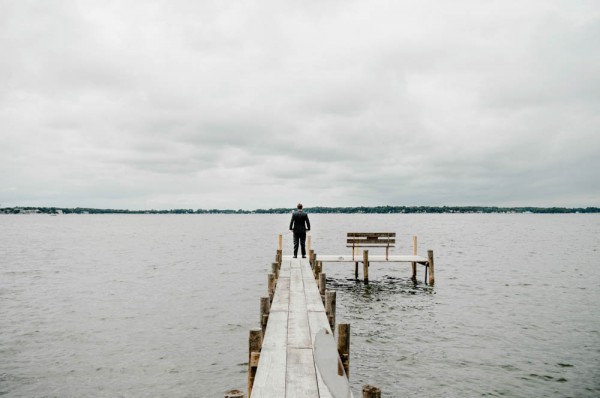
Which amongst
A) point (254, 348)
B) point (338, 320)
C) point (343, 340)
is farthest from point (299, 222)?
point (254, 348)

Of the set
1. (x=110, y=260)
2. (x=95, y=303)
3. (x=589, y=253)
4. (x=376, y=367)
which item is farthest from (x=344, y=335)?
(x=589, y=253)

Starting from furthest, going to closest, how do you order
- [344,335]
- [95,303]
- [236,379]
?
1. [95,303]
2. [236,379]
3. [344,335]

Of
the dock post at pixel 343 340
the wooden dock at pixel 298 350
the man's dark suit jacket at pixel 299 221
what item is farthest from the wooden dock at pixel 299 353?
the man's dark suit jacket at pixel 299 221

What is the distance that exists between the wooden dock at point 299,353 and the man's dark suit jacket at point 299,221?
5.75m

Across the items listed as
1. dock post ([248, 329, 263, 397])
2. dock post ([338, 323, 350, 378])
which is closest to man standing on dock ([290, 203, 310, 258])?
dock post ([338, 323, 350, 378])

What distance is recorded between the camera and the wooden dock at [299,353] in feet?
12.4

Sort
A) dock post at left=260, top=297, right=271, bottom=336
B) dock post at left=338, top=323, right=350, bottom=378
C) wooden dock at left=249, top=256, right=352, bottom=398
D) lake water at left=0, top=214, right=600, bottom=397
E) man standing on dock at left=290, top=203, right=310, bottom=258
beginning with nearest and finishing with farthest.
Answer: wooden dock at left=249, top=256, right=352, bottom=398, dock post at left=338, top=323, right=350, bottom=378, dock post at left=260, top=297, right=271, bottom=336, lake water at left=0, top=214, right=600, bottom=397, man standing on dock at left=290, top=203, right=310, bottom=258

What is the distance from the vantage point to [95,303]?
22203mm

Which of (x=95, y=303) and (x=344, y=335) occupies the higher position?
(x=344, y=335)

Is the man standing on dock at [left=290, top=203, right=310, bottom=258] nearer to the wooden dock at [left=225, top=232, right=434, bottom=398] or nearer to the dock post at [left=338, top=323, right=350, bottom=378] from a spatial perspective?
the wooden dock at [left=225, top=232, right=434, bottom=398]

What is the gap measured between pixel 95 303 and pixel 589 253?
164 feet

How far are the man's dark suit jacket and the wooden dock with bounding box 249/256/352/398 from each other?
575 cm

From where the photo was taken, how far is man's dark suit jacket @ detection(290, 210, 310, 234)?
19484 mm

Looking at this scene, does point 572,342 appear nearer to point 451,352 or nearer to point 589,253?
point 451,352
